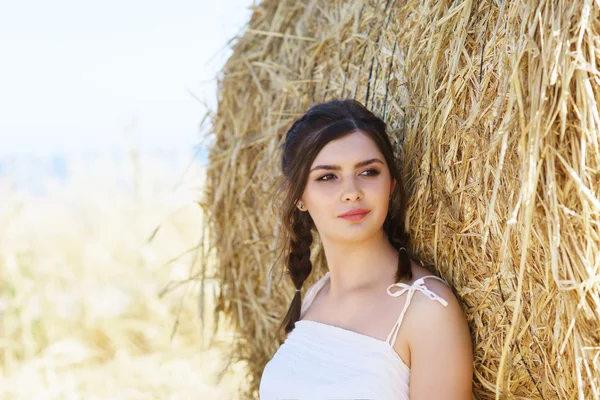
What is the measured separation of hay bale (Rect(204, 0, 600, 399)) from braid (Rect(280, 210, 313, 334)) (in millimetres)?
118

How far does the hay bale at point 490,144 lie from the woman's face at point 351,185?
0.12 m

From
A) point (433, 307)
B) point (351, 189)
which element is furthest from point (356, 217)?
point (433, 307)

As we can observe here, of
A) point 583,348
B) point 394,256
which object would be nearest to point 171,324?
point 394,256

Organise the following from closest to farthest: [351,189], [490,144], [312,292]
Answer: [490,144] → [351,189] → [312,292]

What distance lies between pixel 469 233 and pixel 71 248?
4.11 m

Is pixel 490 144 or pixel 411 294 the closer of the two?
pixel 490 144

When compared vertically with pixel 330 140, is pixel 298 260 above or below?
below

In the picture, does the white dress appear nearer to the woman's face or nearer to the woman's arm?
the woman's arm

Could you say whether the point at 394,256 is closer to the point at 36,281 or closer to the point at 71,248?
the point at 36,281

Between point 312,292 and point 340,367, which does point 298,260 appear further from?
point 340,367

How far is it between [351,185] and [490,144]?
458mm

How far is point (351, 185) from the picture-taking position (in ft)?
7.28

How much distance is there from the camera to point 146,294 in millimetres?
5023

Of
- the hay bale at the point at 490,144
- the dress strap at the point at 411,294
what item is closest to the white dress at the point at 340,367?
the dress strap at the point at 411,294
